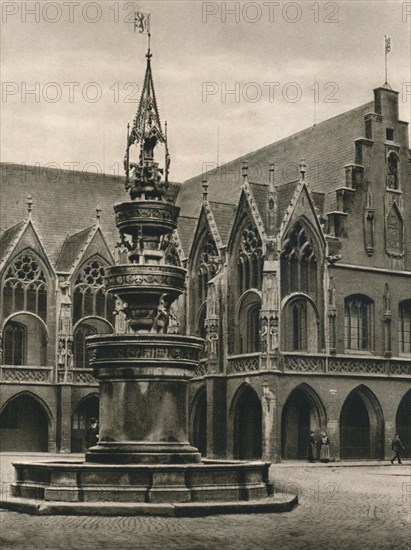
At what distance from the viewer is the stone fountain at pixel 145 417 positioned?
67.9 feet

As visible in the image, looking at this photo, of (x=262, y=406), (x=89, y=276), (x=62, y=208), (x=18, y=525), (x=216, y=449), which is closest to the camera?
(x=18, y=525)

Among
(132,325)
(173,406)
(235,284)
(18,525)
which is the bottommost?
(18,525)

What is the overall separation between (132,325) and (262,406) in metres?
22.3

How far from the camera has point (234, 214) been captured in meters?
50.8

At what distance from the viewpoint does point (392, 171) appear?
171 ft

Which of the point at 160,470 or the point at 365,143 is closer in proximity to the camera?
the point at 160,470

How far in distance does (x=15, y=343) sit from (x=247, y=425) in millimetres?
14073

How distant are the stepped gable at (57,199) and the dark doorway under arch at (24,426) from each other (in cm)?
809

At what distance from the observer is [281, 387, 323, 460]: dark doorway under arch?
47.9 meters

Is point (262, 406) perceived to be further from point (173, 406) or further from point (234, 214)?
point (173, 406)

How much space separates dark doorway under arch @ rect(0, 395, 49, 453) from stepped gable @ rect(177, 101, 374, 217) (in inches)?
570

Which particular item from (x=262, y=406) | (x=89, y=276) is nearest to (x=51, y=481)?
(x=262, y=406)

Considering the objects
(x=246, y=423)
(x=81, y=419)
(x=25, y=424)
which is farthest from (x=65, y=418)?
(x=246, y=423)

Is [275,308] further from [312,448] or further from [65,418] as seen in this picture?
[65,418]
